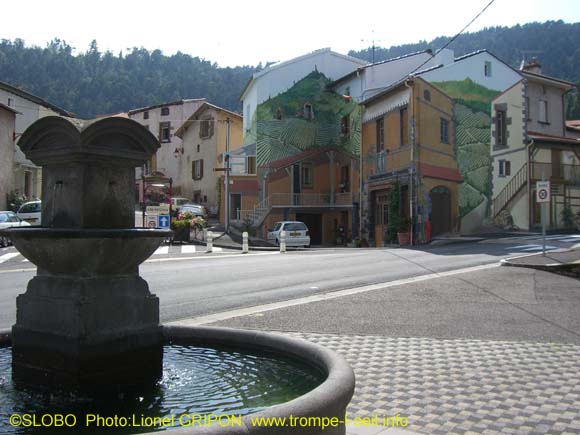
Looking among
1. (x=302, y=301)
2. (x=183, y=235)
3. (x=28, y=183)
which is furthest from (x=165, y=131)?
(x=302, y=301)

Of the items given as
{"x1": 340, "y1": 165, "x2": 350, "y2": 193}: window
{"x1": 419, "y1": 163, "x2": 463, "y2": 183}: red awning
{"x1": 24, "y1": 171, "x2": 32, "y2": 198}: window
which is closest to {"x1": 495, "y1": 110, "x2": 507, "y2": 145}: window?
{"x1": 419, "y1": 163, "x2": 463, "y2": 183}: red awning

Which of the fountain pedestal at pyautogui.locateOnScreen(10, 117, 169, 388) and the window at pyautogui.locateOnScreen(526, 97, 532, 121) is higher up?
the window at pyautogui.locateOnScreen(526, 97, 532, 121)

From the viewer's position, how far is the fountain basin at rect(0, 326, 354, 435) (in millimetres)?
2572

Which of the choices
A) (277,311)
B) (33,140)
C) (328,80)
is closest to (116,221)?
(33,140)

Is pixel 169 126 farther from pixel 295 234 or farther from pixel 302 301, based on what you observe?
pixel 302 301

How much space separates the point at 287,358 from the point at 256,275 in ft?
31.9

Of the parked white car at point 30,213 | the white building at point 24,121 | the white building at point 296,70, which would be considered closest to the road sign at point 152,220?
the parked white car at point 30,213

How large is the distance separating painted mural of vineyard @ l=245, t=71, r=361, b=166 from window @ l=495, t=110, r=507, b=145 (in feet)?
37.4

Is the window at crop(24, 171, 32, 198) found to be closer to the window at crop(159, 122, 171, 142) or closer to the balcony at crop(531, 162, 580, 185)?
the window at crop(159, 122, 171, 142)

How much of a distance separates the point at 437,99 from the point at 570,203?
9806mm

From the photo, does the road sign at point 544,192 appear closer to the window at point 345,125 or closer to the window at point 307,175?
the window at point 345,125

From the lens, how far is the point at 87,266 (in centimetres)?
380

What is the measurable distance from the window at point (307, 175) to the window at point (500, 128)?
13.4 meters

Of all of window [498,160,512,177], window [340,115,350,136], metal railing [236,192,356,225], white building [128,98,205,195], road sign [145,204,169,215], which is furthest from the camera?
white building [128,98,205,195]
